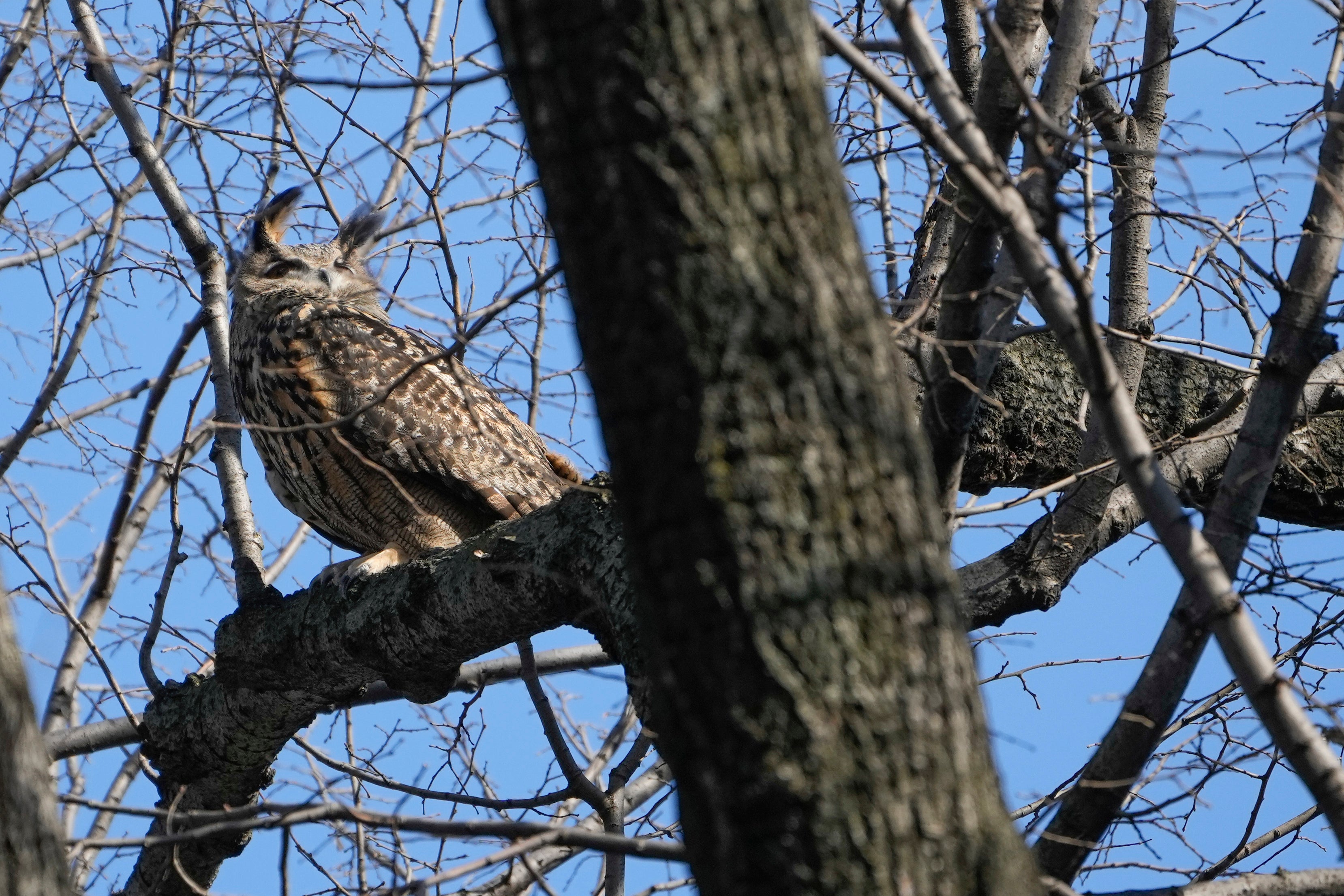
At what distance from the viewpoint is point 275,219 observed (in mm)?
5742

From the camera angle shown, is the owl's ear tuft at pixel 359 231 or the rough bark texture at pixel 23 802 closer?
the rough bark texture at pixel 23 802

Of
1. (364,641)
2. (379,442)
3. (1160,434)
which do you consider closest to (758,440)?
(364,641)

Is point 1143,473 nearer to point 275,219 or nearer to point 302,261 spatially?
point 302,261

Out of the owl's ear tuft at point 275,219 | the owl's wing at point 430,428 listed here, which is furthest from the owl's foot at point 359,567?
the owl's ear tuft at point 275,219

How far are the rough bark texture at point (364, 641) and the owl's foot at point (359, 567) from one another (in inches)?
2.3

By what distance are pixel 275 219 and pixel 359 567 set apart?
8.70ft

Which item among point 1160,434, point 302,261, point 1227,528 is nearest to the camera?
point 1227,528

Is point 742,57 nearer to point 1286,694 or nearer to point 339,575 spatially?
point 1286,694

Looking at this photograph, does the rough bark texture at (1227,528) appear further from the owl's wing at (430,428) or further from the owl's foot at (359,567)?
the owl's wing at (430,428)

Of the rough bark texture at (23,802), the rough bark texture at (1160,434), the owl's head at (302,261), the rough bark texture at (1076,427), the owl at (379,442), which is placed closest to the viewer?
the rough bark texture at (23,802)

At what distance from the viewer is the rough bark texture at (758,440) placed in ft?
4.37

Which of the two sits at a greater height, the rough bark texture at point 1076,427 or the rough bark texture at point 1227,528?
the rough bark texture at point 1076,427

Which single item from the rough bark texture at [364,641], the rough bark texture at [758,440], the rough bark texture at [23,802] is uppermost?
the rough bark texture at [364,641]

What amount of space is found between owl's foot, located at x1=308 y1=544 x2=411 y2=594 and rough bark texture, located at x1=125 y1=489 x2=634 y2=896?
58mm
